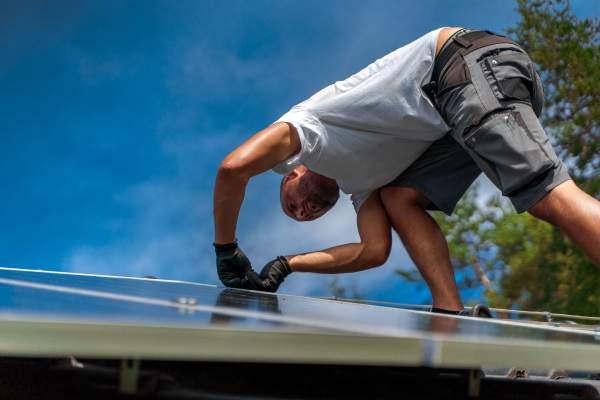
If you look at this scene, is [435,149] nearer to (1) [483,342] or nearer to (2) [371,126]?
(2) [371,126]

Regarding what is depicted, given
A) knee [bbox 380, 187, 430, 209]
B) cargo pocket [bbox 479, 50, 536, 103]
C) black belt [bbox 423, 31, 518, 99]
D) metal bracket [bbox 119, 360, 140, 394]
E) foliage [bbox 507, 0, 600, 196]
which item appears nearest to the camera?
metal bracket [bbox 119, 360, 140, 394]

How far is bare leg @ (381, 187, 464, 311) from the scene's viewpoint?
2363mm

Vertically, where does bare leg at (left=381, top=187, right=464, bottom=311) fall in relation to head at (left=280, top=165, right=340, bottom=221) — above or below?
below

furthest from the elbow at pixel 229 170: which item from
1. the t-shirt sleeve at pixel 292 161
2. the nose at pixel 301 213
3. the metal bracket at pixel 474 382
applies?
the metal bracket at pixel 474 382

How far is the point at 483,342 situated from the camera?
0.49 meters

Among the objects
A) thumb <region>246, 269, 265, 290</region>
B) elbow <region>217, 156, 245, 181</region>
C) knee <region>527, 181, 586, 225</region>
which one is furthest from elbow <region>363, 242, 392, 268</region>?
knee <region>527, 181, 586, 225</region>

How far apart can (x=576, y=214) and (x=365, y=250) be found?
1.23 metres

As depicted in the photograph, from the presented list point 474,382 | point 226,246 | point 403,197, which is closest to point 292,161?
point 226,246

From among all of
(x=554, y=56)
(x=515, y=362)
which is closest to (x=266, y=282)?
(x=515, y=362)

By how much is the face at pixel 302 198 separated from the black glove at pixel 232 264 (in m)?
0.48

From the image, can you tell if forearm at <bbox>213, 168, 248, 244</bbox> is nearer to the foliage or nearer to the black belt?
the black belt

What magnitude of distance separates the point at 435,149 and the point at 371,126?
14.1 inches

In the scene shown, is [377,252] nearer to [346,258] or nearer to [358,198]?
[346,258]

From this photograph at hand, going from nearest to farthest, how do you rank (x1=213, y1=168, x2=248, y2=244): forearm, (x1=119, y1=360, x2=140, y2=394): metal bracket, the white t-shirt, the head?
(x1=119, y1=360, x2=140, y2=394): metal bracket
the white t-shirt
(x1=213, y1=168, x2=248, y2=244): forearm
the head
